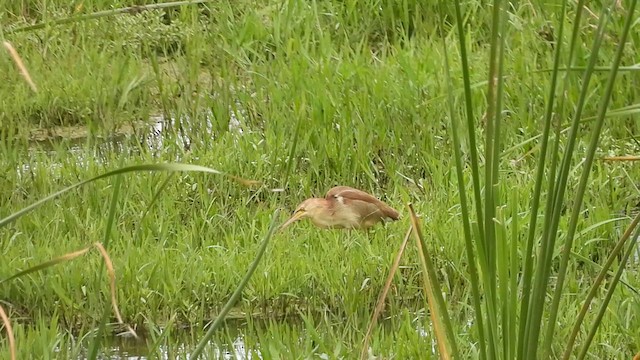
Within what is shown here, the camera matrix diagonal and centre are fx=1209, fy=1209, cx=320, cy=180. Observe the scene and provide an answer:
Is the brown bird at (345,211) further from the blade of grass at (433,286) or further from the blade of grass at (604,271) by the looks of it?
the blade of grass at (604,271)

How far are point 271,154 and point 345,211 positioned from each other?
Result: 71 cm

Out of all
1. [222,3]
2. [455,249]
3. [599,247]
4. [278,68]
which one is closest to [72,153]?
[278,68]

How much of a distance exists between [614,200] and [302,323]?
1215 millimetres

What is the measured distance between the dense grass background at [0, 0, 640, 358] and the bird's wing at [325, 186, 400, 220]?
10 centimetres

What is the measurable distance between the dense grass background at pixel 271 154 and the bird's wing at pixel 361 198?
0.10 meters

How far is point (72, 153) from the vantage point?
15.7 feet

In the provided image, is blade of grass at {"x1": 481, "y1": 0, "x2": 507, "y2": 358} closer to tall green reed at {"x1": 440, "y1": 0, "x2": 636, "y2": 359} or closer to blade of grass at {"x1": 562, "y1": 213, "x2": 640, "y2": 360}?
tall green reed at {"x1": 440, "y1": 0, "x2": 636, "y2": 359}

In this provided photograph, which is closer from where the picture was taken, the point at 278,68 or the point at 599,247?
the point at 599,247

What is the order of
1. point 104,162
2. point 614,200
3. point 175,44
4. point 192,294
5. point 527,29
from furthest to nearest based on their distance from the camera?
point 175,44 < point 527,29 < point 104,162 < point 614,200 < point 192,294

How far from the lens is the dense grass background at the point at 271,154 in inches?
146

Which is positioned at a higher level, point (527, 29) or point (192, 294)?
point (527, 29)

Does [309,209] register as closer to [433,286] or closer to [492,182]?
[433,286]

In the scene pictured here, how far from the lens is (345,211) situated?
3895 millimetres

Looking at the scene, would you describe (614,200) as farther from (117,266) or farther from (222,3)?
(222,3)
